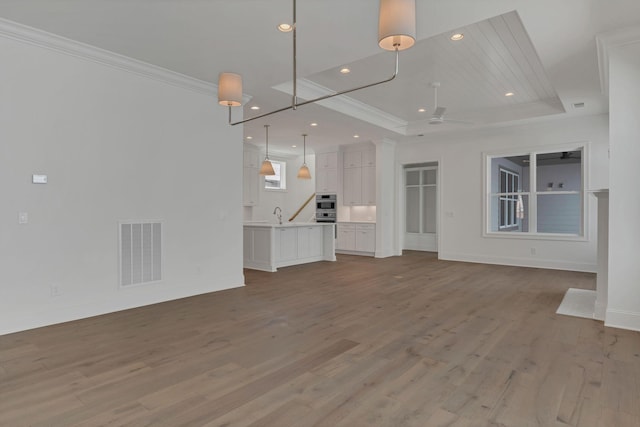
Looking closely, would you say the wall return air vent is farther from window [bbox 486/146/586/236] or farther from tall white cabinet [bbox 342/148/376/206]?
window [bbox 486/146/586/236]

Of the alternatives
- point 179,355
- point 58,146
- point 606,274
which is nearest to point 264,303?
point 179,355

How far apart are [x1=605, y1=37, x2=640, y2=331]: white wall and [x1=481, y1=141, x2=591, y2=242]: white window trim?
2.91 metres

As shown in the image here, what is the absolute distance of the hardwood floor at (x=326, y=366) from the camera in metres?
2.02

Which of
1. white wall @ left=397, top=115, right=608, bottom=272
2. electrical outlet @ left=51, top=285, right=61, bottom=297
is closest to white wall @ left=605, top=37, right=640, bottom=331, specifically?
white wall @ left=397, top=115, right=608, bottom=272

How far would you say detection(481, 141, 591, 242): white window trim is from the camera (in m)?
6.64

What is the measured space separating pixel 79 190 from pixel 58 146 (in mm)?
479

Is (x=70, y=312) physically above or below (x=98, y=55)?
below

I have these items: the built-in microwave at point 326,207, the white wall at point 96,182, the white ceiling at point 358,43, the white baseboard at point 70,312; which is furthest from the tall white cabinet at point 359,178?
the white baseboard at point 70,312

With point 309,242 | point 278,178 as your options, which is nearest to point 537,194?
point 309,242

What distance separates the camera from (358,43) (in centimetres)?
373

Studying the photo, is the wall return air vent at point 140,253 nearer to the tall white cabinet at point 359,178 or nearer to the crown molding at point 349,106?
the crown molding at point 349,106

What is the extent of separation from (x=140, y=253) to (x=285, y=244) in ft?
10.8

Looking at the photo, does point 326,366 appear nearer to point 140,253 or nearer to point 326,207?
point 140,253

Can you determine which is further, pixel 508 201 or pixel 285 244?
pixel 508 201
